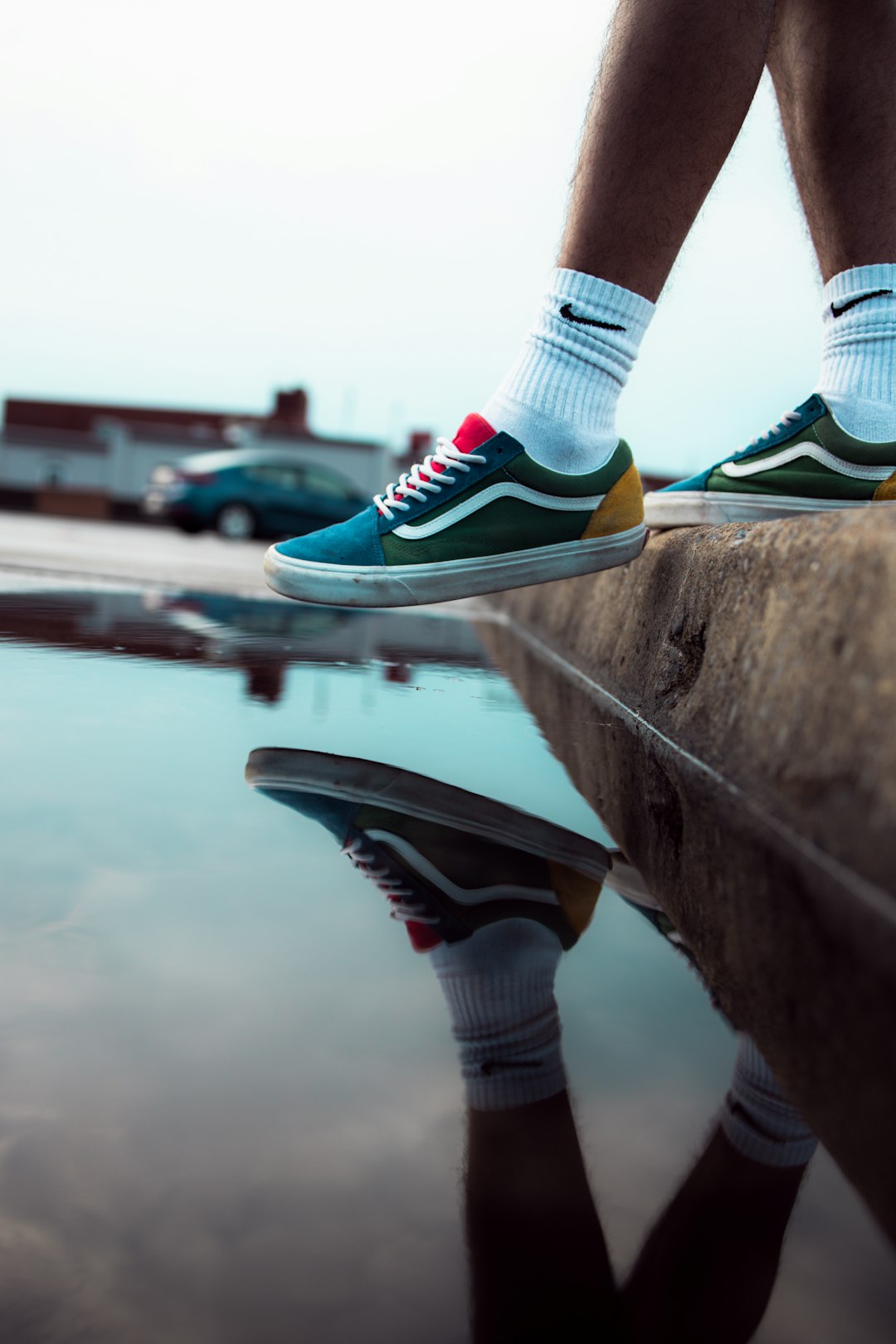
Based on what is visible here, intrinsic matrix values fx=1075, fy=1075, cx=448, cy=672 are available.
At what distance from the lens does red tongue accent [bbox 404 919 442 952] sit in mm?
492

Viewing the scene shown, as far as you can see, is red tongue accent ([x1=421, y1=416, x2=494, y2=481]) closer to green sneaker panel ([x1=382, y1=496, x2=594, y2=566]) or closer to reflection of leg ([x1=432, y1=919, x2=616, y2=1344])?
green sneaker panel ([x1=382, y1=496, x2=594, y2=566])

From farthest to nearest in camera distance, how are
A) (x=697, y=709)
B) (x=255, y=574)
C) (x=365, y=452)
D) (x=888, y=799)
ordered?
1. (x=365, y=452)
2. (x=255, y=574)
3. (x=697, y=709)
4. (x=888, y=799)

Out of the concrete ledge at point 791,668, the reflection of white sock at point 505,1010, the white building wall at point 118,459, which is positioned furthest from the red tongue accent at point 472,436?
the white building wall at point 118,459

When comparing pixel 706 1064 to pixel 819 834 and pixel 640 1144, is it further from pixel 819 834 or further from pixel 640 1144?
pixel 819 834

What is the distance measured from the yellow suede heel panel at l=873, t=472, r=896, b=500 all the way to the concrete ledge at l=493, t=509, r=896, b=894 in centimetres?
25

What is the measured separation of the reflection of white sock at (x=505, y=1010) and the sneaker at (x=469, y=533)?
0.81m

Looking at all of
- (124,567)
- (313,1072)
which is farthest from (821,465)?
(124,567)

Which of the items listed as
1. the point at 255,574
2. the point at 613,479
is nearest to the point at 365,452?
the point at 255,574

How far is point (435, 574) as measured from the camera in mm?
1307

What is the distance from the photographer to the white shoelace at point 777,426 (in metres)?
1.30

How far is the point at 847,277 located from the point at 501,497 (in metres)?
0.50

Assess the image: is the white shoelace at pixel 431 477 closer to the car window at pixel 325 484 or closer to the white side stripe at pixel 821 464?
the white side stripe at pixel 821 464

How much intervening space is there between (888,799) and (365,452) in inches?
935

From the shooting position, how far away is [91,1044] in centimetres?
37
